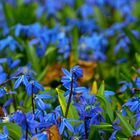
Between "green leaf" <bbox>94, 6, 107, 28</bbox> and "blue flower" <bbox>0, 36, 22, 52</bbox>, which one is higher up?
"green leaf" <bbox>94, 6, 107, 28</bbox>

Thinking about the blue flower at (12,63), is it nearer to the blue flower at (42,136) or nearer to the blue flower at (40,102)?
the blue flower at (40,102)

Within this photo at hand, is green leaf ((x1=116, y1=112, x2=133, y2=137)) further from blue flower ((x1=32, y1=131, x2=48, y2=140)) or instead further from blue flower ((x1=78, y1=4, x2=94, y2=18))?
blue flower ((x1=78, y1=4, x2=94, y2=18))

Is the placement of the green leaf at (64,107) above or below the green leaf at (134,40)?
below

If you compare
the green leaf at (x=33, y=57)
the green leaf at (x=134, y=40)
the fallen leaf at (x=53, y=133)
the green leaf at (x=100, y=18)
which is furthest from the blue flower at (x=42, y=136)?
the green leaf at (x=100, y=18)

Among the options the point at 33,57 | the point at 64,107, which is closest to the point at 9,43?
the point at 33,57

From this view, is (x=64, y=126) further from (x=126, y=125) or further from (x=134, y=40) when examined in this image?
(x=134, y=40)

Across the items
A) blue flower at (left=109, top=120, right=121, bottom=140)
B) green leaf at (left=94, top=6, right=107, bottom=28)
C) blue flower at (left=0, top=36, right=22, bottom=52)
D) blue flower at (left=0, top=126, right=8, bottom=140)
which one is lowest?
blue flower at (left=109, top=120, right=121, bottom=140)

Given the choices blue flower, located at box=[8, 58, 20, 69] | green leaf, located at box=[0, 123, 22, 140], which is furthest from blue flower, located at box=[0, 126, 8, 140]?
blue flower, located at box=[8, 58, 20, 69]

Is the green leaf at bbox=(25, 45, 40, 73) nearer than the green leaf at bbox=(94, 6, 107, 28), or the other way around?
the green leaf at bbox=(25, 45, 40, 73)

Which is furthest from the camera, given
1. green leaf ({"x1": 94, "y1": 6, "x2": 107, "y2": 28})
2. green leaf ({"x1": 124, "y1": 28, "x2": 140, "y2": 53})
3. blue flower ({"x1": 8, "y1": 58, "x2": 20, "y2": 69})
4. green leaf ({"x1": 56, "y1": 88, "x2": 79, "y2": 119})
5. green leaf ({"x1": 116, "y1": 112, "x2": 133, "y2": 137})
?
green leaf ({"x1": 94, "y1": 6, "x2": 107, "y2": 28})
